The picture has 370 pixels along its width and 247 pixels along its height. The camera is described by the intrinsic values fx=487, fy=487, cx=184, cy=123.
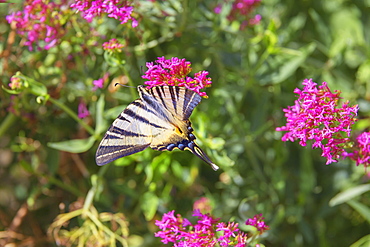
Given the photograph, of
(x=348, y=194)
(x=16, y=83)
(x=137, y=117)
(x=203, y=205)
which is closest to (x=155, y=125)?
(x=137, y=117)

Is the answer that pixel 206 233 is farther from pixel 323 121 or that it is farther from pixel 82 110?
pixel 82 110

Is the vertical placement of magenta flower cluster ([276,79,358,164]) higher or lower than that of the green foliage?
higher

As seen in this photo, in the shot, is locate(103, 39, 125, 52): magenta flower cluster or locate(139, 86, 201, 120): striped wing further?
locate(103, 39, 125, 52): magenta flower cluster

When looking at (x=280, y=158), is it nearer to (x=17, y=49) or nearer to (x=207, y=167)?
(x=207, y=167)

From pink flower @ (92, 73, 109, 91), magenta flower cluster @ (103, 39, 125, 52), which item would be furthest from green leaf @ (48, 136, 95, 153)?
magenta flower cluster @ (103, 39, 125, 52)

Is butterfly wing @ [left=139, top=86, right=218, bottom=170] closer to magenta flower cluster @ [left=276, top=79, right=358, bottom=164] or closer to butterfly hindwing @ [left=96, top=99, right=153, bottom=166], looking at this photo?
butterfly hindwing @ [left=96, top=99, right=153, bottom=166]

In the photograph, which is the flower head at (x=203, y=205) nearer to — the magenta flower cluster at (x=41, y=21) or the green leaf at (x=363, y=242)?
the green leaf at (x=363, y=242)

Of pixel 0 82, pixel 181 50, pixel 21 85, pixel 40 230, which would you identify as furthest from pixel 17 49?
pixel 40 230
